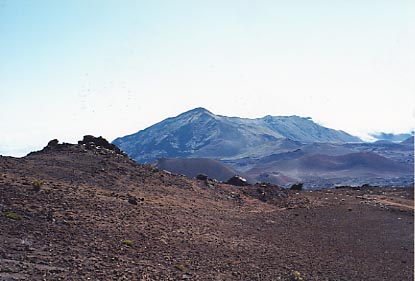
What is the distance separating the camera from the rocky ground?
14.0 m

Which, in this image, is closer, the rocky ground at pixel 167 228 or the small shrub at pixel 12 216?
the rocky ground at pixel 167 228

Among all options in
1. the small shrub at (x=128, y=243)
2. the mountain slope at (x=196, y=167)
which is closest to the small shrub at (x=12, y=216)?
the small shrub at (x=128, y=243)

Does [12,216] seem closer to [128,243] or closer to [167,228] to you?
[128,243]

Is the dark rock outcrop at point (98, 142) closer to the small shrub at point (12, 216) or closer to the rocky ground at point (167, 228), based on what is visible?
the rocky ground at point (167, 228)

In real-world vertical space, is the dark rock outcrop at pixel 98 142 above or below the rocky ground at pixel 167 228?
above

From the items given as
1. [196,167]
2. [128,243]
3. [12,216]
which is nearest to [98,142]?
[12,216]

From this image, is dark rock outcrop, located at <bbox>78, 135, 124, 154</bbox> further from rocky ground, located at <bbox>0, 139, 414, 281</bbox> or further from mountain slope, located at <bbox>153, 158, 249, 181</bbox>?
mountain slope, located at <bbox>153, 158, 249, 181</bbox>

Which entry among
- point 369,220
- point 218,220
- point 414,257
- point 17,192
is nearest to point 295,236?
point 218,220

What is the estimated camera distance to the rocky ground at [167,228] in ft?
45.8

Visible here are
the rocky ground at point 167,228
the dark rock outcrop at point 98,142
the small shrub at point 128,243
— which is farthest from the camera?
the dark rock outcrop at point 98,142

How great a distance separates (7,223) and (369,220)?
20.5 m

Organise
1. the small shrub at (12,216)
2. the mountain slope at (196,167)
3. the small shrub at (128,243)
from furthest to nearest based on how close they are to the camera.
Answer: the mountain slope at (196,167), the small shrub at (128,243), the small shrub at (12,216)

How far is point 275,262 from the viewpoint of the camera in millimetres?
17281

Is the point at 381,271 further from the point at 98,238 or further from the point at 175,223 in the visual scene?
the point at 98,238
